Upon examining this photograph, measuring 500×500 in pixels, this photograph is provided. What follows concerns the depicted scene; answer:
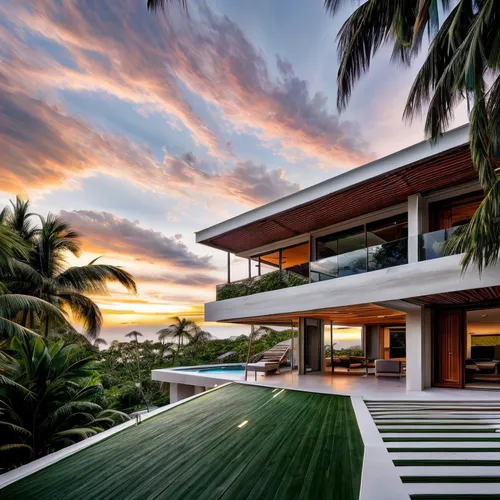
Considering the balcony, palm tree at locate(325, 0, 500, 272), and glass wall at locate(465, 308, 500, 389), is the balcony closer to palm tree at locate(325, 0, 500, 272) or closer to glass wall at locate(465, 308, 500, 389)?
palm tree at locate(325, 0, 500, 272)

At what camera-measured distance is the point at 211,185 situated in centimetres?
1770

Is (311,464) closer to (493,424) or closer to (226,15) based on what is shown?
(493,424)

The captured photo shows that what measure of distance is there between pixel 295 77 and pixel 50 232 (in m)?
11.4

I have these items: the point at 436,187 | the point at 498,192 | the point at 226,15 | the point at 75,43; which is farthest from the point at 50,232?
the point at 498,192

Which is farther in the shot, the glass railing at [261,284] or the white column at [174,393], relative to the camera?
the white column at [174,393]

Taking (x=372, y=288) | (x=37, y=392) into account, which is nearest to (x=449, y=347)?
(x=372, y=288)

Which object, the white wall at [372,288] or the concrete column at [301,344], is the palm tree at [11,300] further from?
the concrete column at [301,344]

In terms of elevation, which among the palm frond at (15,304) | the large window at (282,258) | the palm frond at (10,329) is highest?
the large window at (282,258)

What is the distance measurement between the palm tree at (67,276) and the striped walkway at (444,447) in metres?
12.0

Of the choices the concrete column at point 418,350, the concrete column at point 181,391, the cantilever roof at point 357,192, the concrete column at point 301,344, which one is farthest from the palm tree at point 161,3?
the concrete column at point 181,391

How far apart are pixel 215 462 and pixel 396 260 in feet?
23.4

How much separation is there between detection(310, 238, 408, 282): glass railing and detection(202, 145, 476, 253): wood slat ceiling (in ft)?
5.29

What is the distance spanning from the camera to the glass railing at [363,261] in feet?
32.2

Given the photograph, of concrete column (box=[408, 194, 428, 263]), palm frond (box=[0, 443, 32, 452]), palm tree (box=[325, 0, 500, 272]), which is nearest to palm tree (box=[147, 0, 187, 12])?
palm tree (box=[325, 0, 500, 272])
